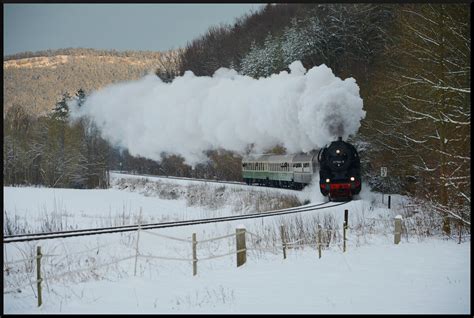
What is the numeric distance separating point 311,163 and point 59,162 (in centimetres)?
3047

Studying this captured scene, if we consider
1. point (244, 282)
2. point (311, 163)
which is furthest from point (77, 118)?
point (244, 282)

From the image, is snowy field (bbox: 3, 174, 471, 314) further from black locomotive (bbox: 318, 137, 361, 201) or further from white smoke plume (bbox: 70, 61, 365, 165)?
white smoke plume (bbox: 70, 61, 365, 165)

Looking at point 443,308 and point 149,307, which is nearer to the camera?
point 443,308

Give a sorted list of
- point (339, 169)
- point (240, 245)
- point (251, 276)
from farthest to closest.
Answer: point (339, 169) < point (240, 245) < point (251, 276)

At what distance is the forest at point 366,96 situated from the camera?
A: 43.4 feet

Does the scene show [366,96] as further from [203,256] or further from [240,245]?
[240,245]

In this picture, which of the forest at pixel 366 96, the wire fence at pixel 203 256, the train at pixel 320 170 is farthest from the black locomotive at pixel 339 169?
the wire fence at pixel 203 256

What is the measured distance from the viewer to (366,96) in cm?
2900

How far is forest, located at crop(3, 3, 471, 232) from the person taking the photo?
13.2 metres

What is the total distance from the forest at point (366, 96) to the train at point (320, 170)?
1842 mm

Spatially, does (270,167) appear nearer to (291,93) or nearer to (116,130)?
(291,93)

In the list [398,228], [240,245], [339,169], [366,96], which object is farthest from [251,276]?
[366,96]

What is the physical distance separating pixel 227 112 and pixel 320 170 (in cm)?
1511

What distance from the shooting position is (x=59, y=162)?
164 feet
